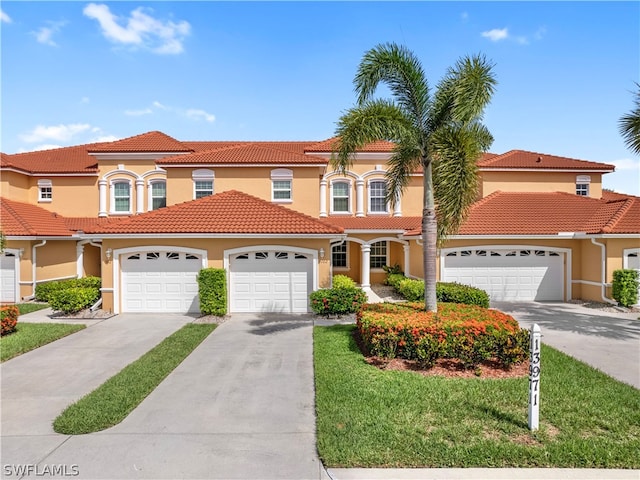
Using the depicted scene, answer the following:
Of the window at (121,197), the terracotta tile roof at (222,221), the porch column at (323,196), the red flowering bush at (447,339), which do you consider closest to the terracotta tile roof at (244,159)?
the porch column at (323,196)

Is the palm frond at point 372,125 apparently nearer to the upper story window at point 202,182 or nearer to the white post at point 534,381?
the white post at point 534,381

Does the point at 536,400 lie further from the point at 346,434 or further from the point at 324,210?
the point at 324,210

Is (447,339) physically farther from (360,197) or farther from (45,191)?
(45,191)

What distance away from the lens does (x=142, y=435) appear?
4.77 metres

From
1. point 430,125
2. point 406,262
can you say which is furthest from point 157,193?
point 430,125

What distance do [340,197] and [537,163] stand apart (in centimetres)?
1158

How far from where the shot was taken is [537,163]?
19.5 m

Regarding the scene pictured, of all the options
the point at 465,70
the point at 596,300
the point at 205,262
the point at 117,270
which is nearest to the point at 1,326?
the point at 117,270

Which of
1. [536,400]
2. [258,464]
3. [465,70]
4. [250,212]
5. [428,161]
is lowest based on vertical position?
[258,464]

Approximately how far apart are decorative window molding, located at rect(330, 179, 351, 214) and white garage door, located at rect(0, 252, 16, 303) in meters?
15.1

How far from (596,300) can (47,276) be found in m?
24.4

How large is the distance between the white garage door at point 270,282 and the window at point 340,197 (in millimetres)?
6906

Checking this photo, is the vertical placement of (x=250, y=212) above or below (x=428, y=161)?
below

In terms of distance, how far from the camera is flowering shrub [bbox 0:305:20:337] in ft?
31.4
